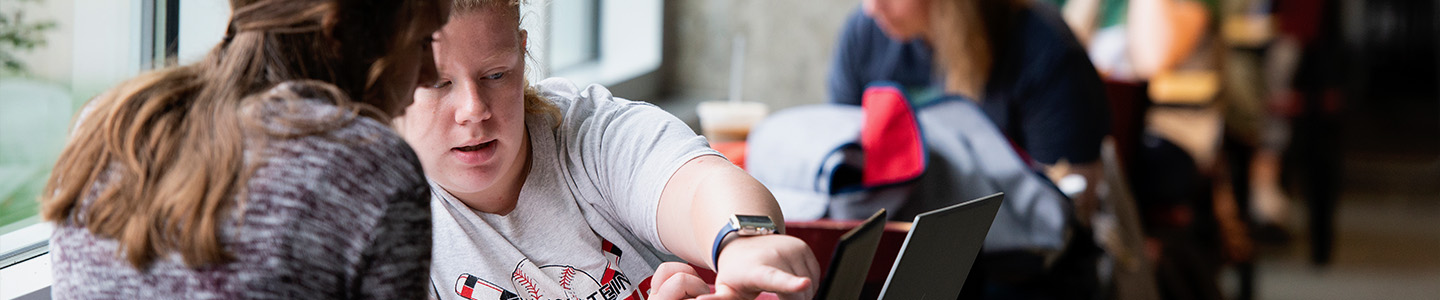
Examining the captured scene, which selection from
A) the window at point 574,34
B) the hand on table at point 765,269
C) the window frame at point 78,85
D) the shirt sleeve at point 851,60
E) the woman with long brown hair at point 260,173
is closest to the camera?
the woman with long brown hair at point 260,173

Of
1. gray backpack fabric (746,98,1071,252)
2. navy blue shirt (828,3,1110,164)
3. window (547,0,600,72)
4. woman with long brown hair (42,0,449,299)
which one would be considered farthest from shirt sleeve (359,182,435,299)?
window (547,0,600,72)

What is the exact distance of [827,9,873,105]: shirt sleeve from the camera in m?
2.50

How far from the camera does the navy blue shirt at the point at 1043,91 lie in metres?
2.22

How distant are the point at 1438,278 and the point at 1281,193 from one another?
51cm

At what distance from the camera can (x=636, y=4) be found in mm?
2965

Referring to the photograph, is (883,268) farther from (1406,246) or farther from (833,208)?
(1406,246)

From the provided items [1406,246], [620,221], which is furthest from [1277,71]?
[620,221]

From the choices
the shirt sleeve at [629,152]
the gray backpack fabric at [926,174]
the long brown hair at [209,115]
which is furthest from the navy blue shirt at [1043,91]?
the long brown hair at [209,115]

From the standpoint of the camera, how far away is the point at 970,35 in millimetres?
2201

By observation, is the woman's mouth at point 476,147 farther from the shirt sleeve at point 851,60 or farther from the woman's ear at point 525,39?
the shirt sleeve at point 851,60

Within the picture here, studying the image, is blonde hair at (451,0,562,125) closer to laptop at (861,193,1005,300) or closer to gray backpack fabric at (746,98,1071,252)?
laptop at (861,193,1005,300)

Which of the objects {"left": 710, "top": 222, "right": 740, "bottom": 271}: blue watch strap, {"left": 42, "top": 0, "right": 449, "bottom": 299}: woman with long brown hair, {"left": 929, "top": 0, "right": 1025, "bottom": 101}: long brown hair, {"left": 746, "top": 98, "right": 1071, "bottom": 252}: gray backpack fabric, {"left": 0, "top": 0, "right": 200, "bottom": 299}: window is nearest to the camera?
{"left": 42, "top": 0, "right": 449, "bottom": 299}: woman with long brown hair

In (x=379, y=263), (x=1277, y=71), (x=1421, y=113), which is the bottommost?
(x=1421, y=113)

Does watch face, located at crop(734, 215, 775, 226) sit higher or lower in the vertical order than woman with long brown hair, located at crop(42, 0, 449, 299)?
lower
